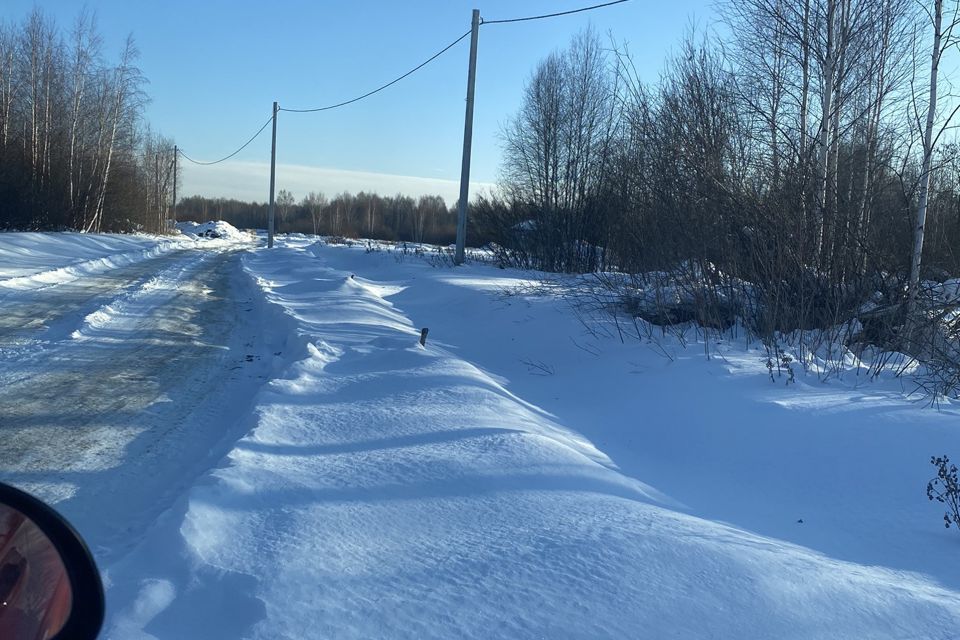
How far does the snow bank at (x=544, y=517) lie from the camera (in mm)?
2941

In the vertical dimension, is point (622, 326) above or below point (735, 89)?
below

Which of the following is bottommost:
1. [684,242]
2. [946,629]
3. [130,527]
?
[130,527]

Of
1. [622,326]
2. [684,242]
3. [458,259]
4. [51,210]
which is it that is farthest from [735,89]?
[51,210]

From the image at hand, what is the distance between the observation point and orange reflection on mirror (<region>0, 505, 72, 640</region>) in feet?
5.95

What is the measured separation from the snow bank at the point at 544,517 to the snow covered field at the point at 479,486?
18 mm

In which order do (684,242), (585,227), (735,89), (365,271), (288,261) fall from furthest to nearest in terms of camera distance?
(288,261), (365,271), (585,227), (735,89), (684,242)

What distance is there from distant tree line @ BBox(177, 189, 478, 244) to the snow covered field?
5059cm

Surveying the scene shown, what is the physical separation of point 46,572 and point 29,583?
0.07 metres

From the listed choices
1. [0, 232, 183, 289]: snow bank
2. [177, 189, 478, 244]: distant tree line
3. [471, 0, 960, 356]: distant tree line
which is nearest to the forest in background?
[471, 0, 960, 356]: distant tree line

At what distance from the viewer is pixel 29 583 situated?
1.91 metres

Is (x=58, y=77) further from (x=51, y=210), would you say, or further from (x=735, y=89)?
(x=735, y=89)

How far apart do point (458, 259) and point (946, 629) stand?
61.5 ft

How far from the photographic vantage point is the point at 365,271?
993 inches

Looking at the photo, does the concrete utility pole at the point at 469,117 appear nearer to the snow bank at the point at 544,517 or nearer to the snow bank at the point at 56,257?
the snow bank at the point at 56,257
